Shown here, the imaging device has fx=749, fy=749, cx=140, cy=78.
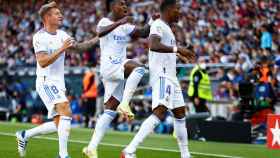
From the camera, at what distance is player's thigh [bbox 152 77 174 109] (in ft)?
35.9

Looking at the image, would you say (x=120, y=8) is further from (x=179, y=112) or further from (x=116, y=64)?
(x=179, y=112)

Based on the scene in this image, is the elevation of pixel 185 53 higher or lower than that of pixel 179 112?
higher

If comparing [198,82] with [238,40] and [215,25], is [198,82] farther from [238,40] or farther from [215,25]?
[215,25]

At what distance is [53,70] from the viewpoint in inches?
444

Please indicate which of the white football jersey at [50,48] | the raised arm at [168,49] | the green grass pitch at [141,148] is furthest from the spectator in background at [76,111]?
the raised arm at [168,49]

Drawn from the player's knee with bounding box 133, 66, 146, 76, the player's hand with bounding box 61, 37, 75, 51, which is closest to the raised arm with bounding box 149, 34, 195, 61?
the player's hand with bounding box 61, 37, 75, 51

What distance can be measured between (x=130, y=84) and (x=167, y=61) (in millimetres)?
1187

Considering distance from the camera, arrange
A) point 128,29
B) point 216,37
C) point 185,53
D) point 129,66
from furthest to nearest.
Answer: point 216,37 → point 129,66 → point 128,29 → point 185,53

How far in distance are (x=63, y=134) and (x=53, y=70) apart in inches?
39.9

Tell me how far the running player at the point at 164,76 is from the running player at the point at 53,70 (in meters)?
1.02

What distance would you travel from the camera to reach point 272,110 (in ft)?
64.6

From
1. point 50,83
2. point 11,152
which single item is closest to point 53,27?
point 50,83

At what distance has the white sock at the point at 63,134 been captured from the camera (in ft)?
35.7

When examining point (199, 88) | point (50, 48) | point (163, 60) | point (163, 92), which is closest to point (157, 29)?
point (163, 60)
